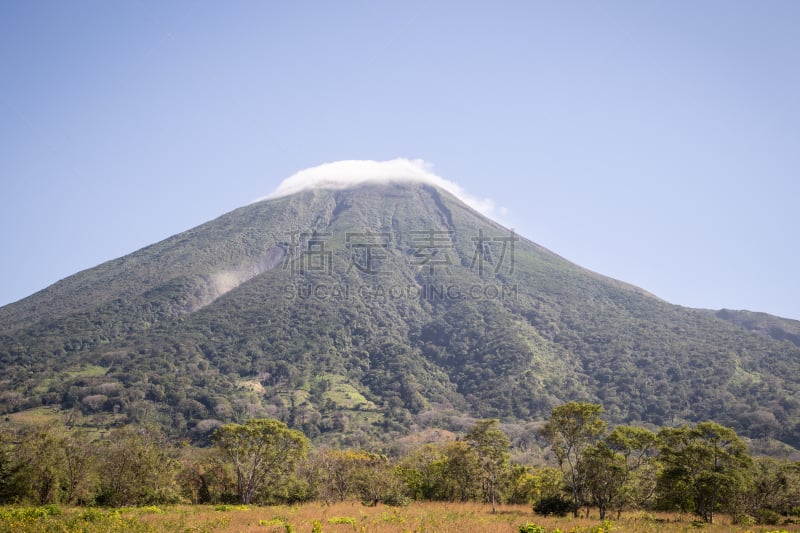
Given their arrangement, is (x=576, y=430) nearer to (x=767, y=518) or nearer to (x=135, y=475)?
(x=767, y=518)

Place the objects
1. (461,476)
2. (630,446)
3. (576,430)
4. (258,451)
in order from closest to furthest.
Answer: (576,430)
(630,446)
(258,451)
(461,476)

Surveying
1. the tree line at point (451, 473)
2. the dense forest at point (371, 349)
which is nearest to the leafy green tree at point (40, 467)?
the tree line at point (451, 473)

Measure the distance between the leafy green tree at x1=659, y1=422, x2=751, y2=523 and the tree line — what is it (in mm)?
62

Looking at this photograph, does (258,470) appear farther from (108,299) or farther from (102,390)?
(108,299)

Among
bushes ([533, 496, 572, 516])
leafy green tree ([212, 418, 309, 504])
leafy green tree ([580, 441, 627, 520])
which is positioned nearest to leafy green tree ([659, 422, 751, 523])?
leafy green tree ([580, 441, 627, 520])

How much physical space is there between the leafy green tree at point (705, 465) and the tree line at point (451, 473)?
62 mm

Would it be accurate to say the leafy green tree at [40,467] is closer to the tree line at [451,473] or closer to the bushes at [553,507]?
the tree line at [451,473]

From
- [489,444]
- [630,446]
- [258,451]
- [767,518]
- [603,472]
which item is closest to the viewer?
[767,518]

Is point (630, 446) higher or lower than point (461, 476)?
higher

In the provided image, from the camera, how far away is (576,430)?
27781 mm

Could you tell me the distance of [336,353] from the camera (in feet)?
455

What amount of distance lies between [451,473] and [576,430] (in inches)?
599

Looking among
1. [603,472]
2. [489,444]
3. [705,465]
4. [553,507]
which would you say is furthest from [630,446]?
[489,444]

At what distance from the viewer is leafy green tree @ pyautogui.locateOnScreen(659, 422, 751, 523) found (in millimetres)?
24656
